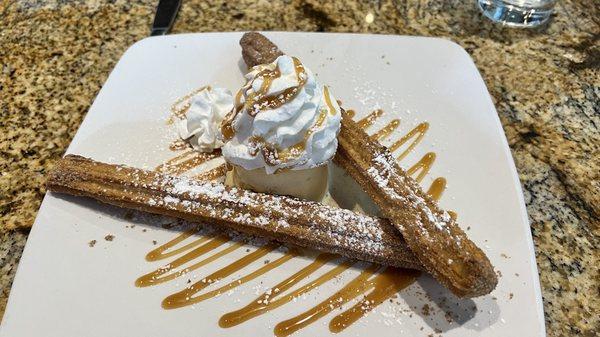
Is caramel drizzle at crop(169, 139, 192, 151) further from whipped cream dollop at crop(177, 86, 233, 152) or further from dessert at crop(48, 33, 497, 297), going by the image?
dessert at crop(48, 33, 497, 297)

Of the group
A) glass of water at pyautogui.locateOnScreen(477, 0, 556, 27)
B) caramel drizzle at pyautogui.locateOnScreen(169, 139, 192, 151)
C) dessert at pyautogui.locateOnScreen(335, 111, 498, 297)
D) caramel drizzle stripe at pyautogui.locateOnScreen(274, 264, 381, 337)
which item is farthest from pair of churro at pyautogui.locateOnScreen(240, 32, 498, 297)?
glass of water at pyautogui.locateOnScreen(477, 0, 556, 27)

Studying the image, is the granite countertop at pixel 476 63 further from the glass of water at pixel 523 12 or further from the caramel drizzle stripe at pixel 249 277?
the caramel drizzle stripe at pixel 249 277

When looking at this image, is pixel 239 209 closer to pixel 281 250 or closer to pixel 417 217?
pixel 281 250

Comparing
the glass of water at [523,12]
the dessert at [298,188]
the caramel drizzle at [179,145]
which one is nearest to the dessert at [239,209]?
the dessert at [298,188]

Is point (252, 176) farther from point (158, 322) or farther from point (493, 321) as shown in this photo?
point (493, 321)

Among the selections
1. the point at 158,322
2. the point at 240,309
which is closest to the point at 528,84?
the point at 240,309

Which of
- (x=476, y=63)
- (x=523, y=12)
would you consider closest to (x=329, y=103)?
(x=476, y=63)
